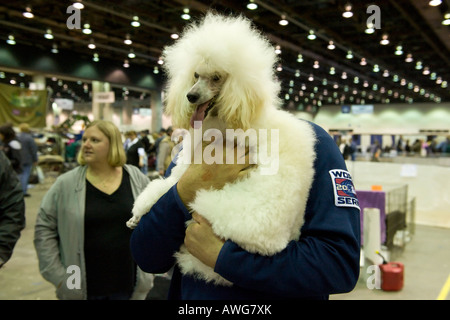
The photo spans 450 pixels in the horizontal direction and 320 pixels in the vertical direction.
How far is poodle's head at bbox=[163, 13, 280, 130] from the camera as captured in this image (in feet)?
3.59

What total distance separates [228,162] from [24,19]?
12459 millimetres

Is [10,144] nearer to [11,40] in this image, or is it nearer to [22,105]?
[22,105]

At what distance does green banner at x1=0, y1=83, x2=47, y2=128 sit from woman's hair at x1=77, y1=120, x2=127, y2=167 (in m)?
7.51

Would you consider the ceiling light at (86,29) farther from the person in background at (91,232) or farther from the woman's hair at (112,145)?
the person in background at (91,232)

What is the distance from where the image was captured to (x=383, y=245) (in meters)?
5.04

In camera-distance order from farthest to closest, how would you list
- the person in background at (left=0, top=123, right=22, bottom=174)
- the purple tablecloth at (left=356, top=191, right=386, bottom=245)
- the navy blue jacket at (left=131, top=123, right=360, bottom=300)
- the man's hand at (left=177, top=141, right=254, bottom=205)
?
the person in background at (left=0, top=123, right=22, bottom=174), the purple tablecloth at (left=356, top=191, right=386, bottom=245), the man's hand at (left=177, top=141, right=254, bottom=205), the navy blue jacket at (left=131, top=123, right=360, bottom=300)

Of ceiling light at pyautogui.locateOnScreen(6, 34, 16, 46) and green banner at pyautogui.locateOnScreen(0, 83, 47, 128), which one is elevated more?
ceiling light at pyautogui.locateOnScreen(6, 34, 16, 46)

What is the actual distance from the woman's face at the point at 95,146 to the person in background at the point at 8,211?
18.9 inches

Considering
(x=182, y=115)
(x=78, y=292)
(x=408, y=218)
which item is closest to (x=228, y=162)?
(x=182, y=115)

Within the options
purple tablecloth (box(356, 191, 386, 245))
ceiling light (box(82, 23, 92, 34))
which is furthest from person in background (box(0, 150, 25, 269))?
ceiling light (box(82, 23, 92, 34))

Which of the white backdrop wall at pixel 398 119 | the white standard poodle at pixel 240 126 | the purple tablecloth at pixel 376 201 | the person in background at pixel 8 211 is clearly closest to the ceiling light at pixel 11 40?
the purple tablecloth at pixel 376 201

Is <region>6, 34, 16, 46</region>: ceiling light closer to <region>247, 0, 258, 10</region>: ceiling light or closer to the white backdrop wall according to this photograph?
<region>247, 0, 258, 10</region>: ceiling light

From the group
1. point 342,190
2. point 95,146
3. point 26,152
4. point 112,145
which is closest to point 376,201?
point 112,145

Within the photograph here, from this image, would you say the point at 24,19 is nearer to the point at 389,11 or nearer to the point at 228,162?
the point at 389,11
